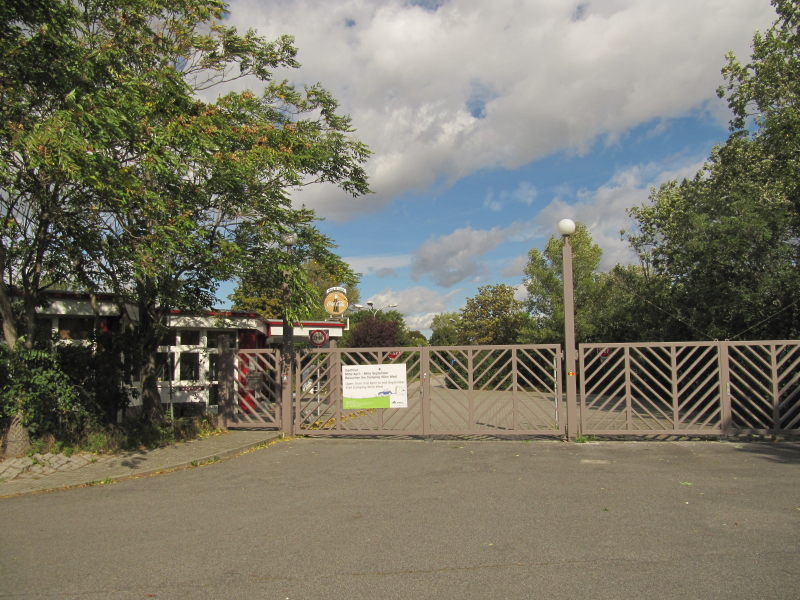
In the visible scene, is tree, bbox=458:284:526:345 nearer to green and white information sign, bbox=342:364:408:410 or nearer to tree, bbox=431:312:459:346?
tree, bbox=431:312:459:346

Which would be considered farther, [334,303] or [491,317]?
[491,317]

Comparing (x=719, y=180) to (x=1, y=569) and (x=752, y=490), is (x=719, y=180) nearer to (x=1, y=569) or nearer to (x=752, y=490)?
(x=752, y=490)

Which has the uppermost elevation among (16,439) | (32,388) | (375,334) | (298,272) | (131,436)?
(375,334)

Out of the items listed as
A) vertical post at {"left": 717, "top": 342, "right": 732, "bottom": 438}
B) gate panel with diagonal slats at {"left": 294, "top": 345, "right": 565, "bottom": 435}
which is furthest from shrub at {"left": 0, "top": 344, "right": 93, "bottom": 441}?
vertical post at {"left": 717, "top": 342, "right": 732, "bottom": 438}

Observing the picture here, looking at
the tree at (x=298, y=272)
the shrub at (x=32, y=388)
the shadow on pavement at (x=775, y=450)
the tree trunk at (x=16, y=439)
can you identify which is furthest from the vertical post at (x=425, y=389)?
the tree trunk at (x=16, y=439)

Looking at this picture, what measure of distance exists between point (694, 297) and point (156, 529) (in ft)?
52.6

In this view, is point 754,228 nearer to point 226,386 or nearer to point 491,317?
point 226,386

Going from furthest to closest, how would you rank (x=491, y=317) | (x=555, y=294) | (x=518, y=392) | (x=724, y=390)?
(x=491, y=317)
(x=555, y=294)
(x=518, y=392)
(x=724, y=390)

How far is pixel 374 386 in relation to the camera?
13.0m

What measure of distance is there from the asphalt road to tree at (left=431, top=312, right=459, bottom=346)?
46.2 metres

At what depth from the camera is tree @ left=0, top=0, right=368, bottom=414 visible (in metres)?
8.19

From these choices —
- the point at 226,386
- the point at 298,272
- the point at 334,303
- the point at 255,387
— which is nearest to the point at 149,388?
the point at 226,386

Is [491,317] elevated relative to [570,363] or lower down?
elevated

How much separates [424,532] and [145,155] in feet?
22.5
